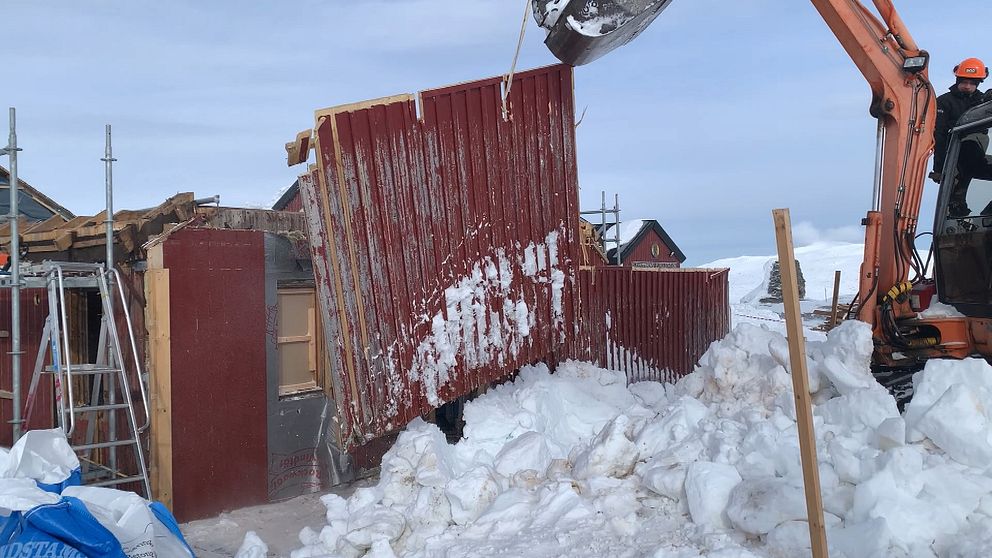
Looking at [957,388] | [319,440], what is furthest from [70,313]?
[957,388]

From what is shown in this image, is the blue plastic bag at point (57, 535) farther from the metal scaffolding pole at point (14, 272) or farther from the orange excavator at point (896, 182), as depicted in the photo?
the orange excavator at point (896, 182)

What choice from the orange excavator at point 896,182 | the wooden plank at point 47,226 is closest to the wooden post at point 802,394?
the orange excavator at point 896,182

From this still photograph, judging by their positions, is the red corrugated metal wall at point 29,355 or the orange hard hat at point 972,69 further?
the red corrugated metal wall at point 29,355

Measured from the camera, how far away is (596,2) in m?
6.98

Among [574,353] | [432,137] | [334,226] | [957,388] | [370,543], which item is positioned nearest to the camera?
[957,388]

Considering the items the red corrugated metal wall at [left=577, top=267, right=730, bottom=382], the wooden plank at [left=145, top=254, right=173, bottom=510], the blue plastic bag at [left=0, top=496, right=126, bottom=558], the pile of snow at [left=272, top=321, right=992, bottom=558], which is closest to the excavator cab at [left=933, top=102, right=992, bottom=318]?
the pile of snow at [left=272, top=321, right=992, bottom=558]

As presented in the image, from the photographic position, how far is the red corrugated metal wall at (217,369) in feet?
23.5

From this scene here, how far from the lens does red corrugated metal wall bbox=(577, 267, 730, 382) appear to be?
8.40 metres

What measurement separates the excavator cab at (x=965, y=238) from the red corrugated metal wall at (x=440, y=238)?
11.7 ft

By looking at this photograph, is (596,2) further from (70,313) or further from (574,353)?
(70,313)

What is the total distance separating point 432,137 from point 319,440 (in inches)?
141

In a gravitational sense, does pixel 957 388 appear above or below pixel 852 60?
below

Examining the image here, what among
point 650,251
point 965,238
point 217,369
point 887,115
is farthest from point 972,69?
point 650,251

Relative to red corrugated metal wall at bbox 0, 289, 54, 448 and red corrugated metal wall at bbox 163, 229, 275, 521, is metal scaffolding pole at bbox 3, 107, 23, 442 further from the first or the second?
red corrugated metal wall at bbox 0, 289, 54, 448
